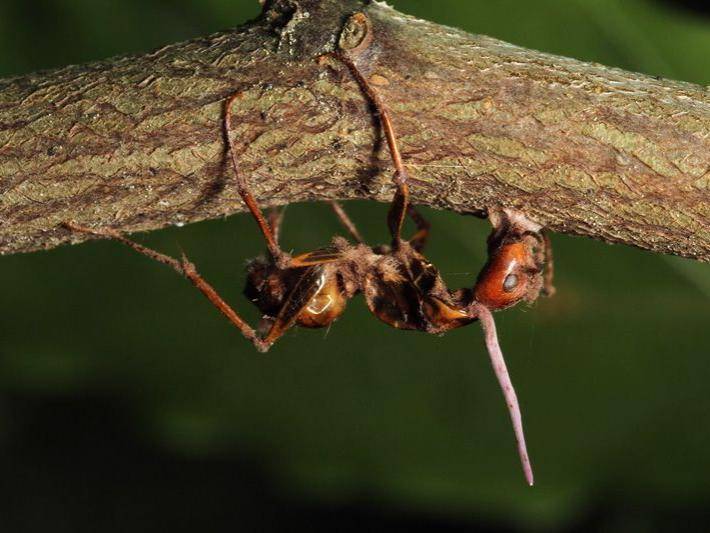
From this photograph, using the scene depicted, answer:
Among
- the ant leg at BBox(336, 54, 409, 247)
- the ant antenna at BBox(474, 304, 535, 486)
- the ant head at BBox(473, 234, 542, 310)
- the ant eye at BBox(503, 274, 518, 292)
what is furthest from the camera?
the ant eye at BBox(503, 274, 518, 292)

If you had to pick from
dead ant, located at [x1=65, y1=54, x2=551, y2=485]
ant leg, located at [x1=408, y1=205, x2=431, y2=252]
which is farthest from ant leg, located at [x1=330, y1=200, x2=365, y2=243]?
ant leg, located at [x1=408, y1=205, x2=431, y2=252]

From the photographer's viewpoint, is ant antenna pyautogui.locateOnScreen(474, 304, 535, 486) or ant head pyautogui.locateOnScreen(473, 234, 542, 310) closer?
ant antenna pyautogui.locateOnScreen(474, 304, 535, 486)

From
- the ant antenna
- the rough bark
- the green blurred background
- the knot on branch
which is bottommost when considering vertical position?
the green blurred background

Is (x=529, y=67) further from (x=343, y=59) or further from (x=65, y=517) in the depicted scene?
(x=65, y=517)

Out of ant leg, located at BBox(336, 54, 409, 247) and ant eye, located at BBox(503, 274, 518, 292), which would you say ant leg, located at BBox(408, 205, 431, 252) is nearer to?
ant eye, located at BBox(503, 274, 518, 292)

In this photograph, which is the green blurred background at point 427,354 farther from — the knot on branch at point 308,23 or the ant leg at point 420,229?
the knot on branch at point 308,23

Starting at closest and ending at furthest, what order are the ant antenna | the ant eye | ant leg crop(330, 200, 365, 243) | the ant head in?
the ant antenna → the ant head → the ant eye → ant leg crop(330, 200, 365, 243)

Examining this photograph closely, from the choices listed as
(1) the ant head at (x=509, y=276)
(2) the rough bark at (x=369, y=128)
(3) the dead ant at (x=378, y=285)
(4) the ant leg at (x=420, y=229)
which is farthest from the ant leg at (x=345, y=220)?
(2) the rough bark at (x=369, y=128)

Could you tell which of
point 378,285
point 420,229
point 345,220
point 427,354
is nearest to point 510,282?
point 378,285
